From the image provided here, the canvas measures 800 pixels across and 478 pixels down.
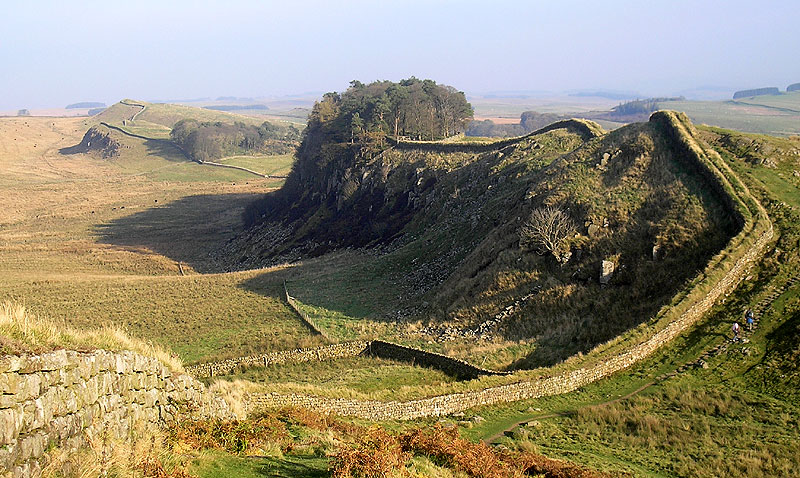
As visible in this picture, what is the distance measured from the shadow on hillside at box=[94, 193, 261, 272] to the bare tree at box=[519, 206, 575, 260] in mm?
40958

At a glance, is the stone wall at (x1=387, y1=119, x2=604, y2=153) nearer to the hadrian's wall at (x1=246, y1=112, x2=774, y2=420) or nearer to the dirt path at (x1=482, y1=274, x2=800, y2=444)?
the hadrian's wall at (x1=246, y1=112, x2=774, y2=420)

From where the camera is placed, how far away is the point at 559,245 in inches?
1211

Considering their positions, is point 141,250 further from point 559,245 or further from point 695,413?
point 695,413

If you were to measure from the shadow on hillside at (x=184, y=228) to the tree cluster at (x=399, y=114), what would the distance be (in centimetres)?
2101

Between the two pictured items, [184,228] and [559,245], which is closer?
[559,245]

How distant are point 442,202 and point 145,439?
45.8 metres

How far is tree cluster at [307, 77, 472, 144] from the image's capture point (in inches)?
3206

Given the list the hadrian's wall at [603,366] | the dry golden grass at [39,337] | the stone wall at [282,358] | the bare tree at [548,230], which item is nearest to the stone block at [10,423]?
the dry golden grass at [39,337]

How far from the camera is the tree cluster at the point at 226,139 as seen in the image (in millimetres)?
162125

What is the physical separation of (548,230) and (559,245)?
1.05 m

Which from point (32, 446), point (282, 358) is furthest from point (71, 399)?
point (282, 358)

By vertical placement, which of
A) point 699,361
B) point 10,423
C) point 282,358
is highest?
point 10,423

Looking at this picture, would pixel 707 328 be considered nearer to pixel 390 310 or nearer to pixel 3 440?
pixel 390 310

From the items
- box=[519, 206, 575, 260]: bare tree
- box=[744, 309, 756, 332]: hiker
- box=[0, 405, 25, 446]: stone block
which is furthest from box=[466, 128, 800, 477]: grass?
box=[0, 405, 25, 446]: stone block
